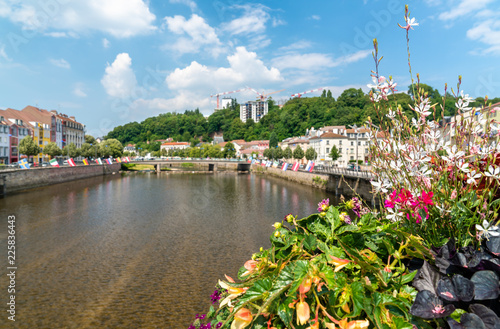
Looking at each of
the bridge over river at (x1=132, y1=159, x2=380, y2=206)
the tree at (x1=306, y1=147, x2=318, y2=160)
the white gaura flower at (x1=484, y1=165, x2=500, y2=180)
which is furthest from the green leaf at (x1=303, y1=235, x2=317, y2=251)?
the tree at (x1=306, y1=147, x2=318, y2=160)

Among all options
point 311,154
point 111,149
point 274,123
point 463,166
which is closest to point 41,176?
point 463,166

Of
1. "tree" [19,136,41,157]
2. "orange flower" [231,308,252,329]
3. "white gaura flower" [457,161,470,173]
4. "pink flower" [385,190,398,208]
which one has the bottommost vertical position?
"orange flower" [231,308,252,329]

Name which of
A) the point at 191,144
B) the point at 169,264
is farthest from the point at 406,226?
the point at 191,144

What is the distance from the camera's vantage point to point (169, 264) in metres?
12.6

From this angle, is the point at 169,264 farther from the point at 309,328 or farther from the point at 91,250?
the point at 309,328

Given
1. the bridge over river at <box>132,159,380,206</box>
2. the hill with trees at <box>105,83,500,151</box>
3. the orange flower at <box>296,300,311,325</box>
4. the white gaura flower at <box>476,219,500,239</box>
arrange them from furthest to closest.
→ 1. the hill with trees at <box>105,83,500,151</box>
2. the bridge over river at <box>132,159,380,206</box>
3. the white gaura flower at <box>476,219,500,239</box>
4. the orange flower at <box>296,300,311,325</box>

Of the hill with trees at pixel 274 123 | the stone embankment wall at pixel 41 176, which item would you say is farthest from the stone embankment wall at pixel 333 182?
the hill with trees at pixel 274 123

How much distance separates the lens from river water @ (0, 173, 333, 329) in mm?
8836

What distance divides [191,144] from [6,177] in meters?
144

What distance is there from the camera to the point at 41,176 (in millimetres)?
40719

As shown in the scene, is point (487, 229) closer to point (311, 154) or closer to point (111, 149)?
point (311, 154)

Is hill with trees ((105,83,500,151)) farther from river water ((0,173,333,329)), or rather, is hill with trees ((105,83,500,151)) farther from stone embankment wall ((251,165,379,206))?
river water ((0,173,333,329))

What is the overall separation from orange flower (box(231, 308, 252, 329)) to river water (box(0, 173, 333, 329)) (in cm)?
747

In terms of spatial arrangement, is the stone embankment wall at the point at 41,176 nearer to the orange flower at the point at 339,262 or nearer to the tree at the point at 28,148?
the tree at the point at 28,148
